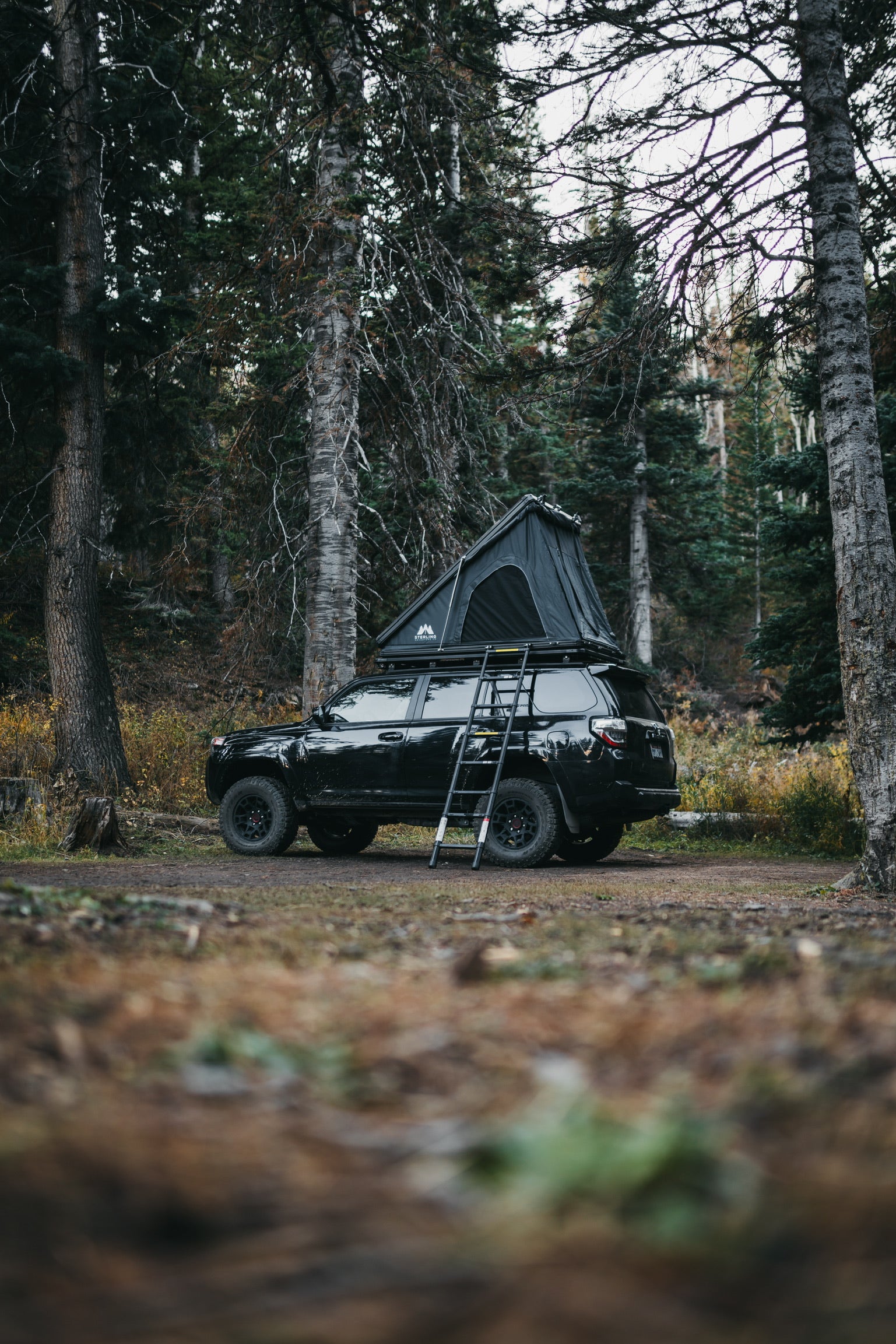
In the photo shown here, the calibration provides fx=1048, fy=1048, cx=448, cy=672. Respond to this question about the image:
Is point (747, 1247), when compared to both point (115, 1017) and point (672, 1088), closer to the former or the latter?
point (672, 1088)

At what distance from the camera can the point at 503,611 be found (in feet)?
40.3

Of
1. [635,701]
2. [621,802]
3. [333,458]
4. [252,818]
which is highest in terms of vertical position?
[333,458]

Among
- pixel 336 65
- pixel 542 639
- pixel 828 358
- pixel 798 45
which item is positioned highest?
pixel 336 65

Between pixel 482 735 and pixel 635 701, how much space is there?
66.3 inches

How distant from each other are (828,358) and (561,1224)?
27.3 ft

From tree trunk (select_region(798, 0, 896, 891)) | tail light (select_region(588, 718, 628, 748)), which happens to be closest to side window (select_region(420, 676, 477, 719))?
tail light (select_region(588, 718, 628, 748))

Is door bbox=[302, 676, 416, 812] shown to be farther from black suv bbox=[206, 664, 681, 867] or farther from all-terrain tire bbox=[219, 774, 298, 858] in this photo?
all-terrain tire bbox=[219, 774, 298, 858]

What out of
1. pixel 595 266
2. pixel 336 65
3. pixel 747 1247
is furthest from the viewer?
pixel 336 65

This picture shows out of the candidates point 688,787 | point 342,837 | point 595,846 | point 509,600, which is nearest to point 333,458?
point 509,600

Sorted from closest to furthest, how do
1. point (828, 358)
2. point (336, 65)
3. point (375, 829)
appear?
point (828, 358) < point (375, 829) < point (336, 65)

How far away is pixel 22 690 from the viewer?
20250 mm

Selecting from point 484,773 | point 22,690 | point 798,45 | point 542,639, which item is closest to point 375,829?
point 484,773

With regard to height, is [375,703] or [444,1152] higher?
[375,703]

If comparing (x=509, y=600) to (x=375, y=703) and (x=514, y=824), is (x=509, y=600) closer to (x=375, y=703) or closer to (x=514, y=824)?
(x=375, y=703)
